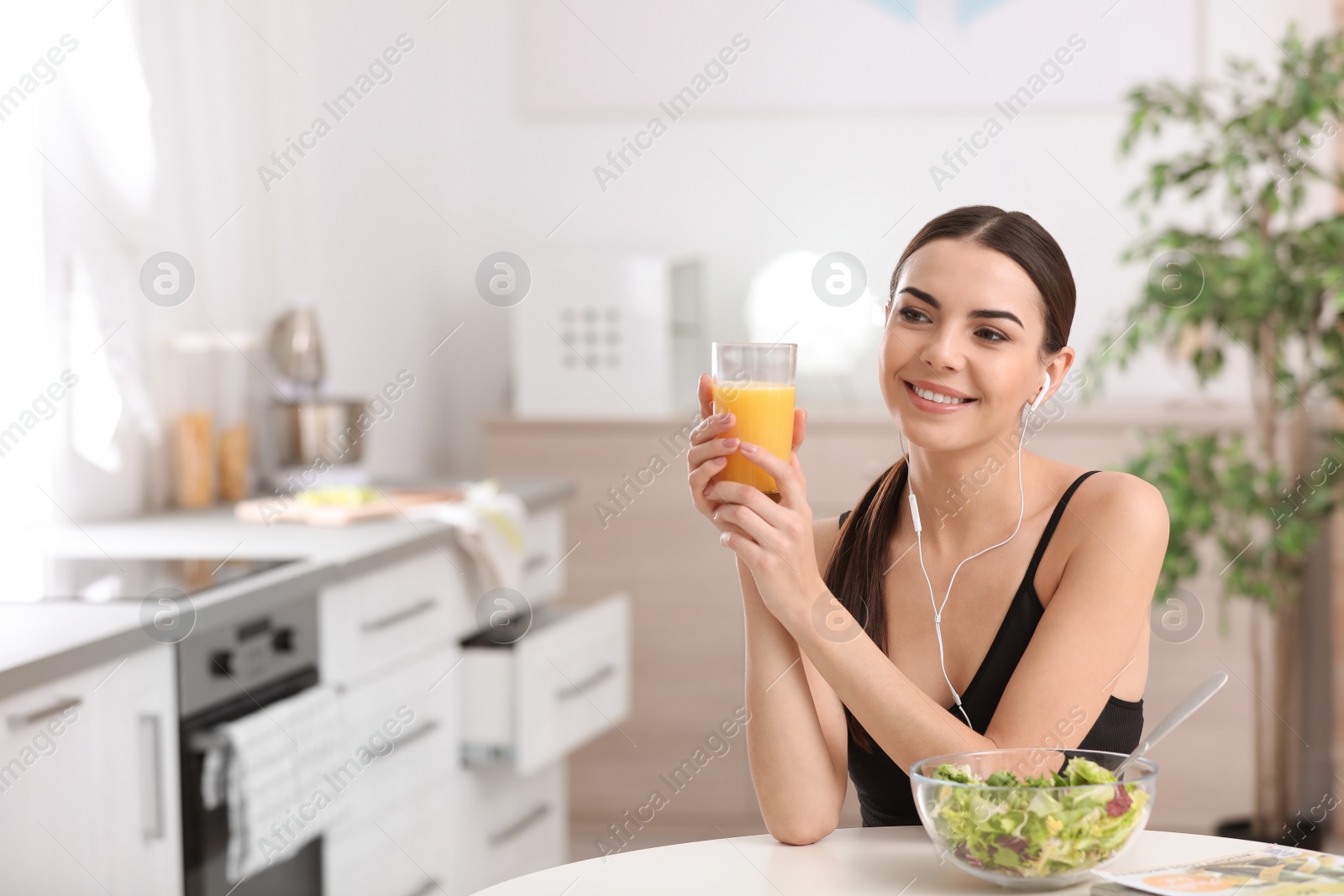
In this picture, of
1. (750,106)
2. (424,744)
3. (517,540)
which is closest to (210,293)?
(517,540)

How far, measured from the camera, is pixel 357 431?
292 cm

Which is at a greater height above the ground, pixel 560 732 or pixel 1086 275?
pixel 1086 275

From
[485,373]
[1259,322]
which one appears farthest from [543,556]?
[1259,322]

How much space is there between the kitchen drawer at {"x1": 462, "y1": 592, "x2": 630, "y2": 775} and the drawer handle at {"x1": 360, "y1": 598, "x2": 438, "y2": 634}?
14cm

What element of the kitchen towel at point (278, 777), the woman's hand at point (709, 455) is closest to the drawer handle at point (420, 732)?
the kitchen towel at point (278, 777)

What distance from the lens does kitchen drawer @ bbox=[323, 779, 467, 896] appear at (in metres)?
2.20

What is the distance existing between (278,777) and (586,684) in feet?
2.90

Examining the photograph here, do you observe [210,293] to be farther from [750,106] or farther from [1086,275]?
[1086,275]

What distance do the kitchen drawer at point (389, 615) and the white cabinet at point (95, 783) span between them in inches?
16.7

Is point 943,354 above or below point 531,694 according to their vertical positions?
above

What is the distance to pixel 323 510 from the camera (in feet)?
8.49

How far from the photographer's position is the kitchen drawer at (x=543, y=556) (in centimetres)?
289

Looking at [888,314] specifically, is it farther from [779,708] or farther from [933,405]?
[779,708]

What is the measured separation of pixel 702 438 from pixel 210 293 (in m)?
1.94
